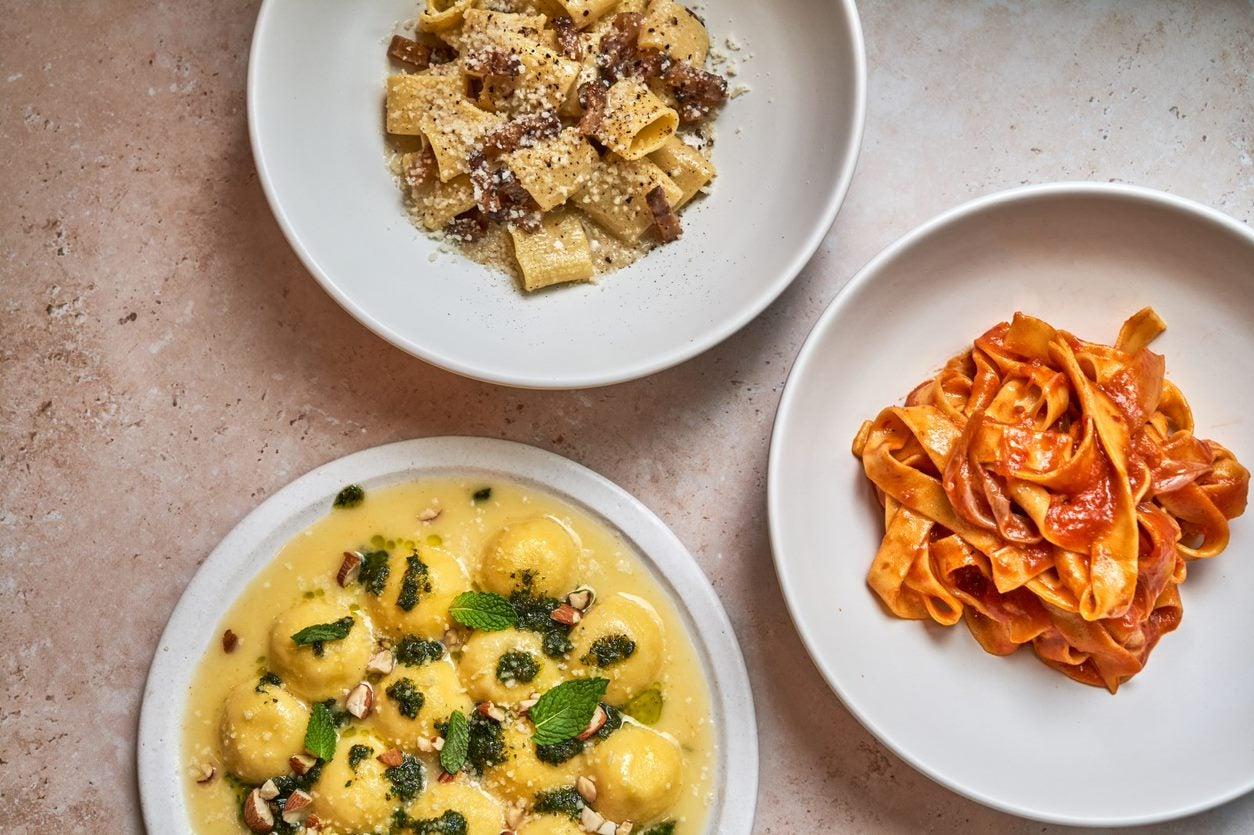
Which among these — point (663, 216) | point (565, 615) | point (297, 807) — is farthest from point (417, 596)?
point (663, 216)

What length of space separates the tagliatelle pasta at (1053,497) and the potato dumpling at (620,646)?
0.61 m

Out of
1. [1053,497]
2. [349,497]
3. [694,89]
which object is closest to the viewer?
[1053,497]

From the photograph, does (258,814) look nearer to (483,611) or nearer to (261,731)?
(261,731)

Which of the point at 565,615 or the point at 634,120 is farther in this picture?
the point at 565,615

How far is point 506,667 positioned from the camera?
253 cm

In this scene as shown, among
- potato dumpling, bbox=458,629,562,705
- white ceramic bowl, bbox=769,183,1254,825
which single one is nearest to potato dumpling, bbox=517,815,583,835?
potato dumpling, bbox=458,629,562,705

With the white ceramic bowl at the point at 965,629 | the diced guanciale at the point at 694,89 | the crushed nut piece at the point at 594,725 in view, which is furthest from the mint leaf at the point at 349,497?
the diced guanciale at the point at 694,89

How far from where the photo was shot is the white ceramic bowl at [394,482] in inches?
102

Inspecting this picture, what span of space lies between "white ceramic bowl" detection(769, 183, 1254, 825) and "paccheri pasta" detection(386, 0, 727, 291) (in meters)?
0.62

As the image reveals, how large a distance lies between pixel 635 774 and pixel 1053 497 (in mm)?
1287

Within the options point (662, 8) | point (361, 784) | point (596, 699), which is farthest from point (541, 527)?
point (662, 8)

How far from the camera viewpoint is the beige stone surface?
2672mm

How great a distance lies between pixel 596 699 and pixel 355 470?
91 centimetres

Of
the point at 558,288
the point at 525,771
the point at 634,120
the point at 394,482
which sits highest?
the point at 634,120
